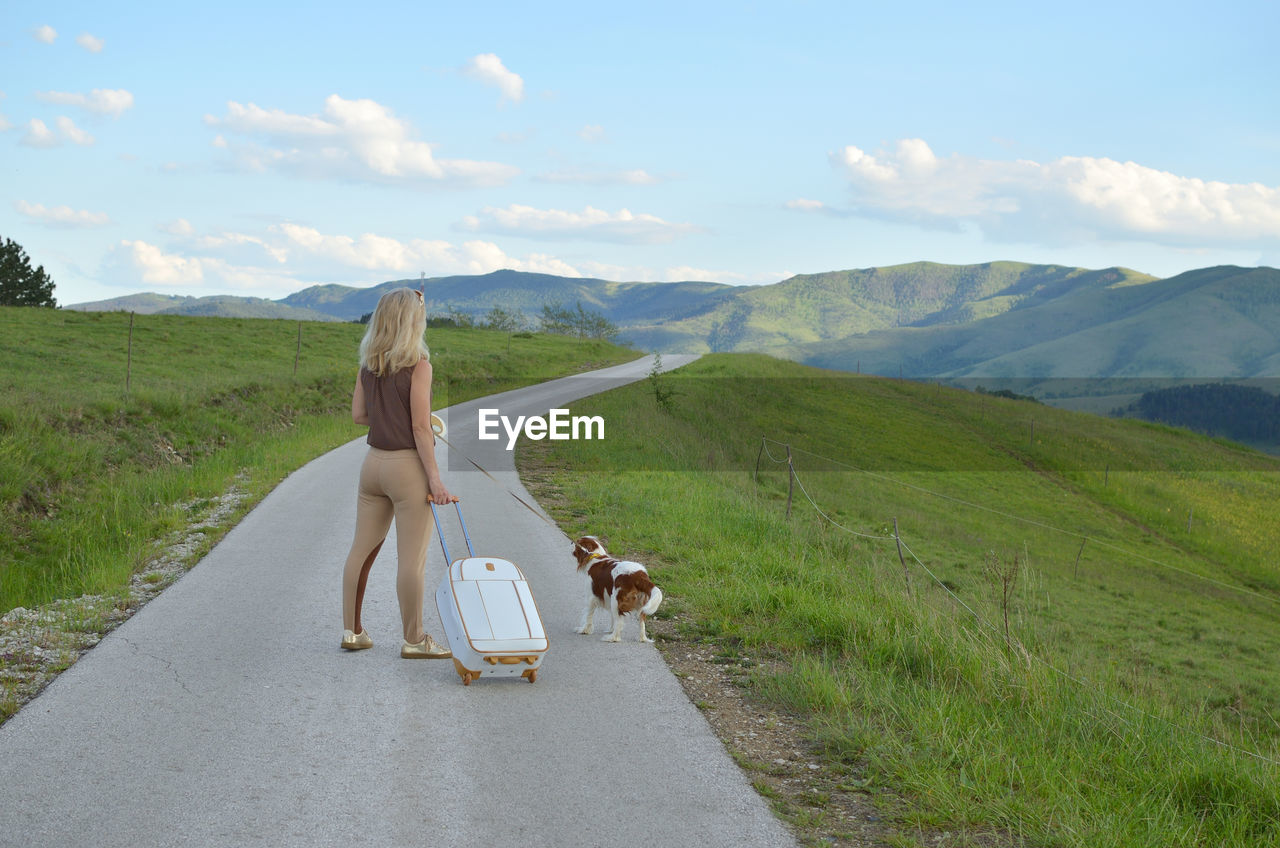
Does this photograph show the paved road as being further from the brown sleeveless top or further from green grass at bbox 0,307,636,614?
green grass at bbox 0,307,636,614

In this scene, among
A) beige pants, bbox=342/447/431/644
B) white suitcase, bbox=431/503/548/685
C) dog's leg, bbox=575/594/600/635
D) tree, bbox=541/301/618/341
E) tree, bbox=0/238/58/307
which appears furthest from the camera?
tree, bbox=541/301/618/341

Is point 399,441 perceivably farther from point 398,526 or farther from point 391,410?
point 398,526

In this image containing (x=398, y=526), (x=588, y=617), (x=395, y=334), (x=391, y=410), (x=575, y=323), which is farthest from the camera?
(x=575, y=323)

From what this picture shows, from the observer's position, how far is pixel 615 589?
7270 mm

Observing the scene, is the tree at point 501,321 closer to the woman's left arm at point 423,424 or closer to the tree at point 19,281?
the tree at point 19,281

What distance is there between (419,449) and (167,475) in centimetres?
1028

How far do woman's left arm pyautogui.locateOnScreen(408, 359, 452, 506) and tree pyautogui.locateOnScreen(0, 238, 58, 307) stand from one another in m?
92.2

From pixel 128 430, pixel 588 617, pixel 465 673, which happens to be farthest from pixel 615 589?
pixel 128 430

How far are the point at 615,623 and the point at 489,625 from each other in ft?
4.87

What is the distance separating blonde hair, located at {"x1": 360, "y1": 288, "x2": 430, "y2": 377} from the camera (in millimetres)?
6051

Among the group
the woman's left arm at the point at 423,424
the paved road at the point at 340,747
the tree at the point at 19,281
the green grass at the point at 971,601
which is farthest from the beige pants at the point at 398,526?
the tree at the point at 19,281

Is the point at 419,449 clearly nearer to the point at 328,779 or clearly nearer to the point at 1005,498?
the point at 328,779

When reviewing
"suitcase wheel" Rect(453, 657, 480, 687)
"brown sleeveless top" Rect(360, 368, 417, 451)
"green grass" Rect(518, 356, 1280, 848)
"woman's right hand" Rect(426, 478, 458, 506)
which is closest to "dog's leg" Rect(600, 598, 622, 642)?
"green grass" Rect(518, 356, 1280, 848)

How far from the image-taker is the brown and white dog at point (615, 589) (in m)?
7.22
